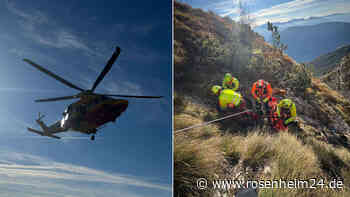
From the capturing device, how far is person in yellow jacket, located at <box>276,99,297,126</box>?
3277mm

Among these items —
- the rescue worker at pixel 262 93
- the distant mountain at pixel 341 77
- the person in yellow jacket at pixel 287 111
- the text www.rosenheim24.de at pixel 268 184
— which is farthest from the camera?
the rescue worker at pixel 262 93

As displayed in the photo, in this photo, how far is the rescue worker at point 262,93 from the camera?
3404 mm

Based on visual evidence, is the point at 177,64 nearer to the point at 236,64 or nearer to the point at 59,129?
the point at 236,64

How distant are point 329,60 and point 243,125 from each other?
1.81 metres

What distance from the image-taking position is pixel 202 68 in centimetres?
379

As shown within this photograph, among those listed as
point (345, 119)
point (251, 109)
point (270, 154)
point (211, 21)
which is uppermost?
point (211, 21)

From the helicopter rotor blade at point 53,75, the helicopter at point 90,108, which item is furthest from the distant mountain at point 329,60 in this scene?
the helicopter rotor blade at point 53,75

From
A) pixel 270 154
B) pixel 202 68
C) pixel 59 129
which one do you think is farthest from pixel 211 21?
pixel 59 129

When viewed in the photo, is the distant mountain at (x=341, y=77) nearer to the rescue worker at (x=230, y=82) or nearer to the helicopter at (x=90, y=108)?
the rescue worker at (x=230, y=82)

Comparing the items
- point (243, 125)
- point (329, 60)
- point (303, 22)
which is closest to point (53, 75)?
point (243, 125)

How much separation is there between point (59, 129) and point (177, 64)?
3.44 metres

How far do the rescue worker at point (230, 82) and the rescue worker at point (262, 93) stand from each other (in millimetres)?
333

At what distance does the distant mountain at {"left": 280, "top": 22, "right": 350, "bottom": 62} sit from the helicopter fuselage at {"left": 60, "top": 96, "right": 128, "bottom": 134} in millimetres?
3307

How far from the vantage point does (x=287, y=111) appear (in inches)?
131
